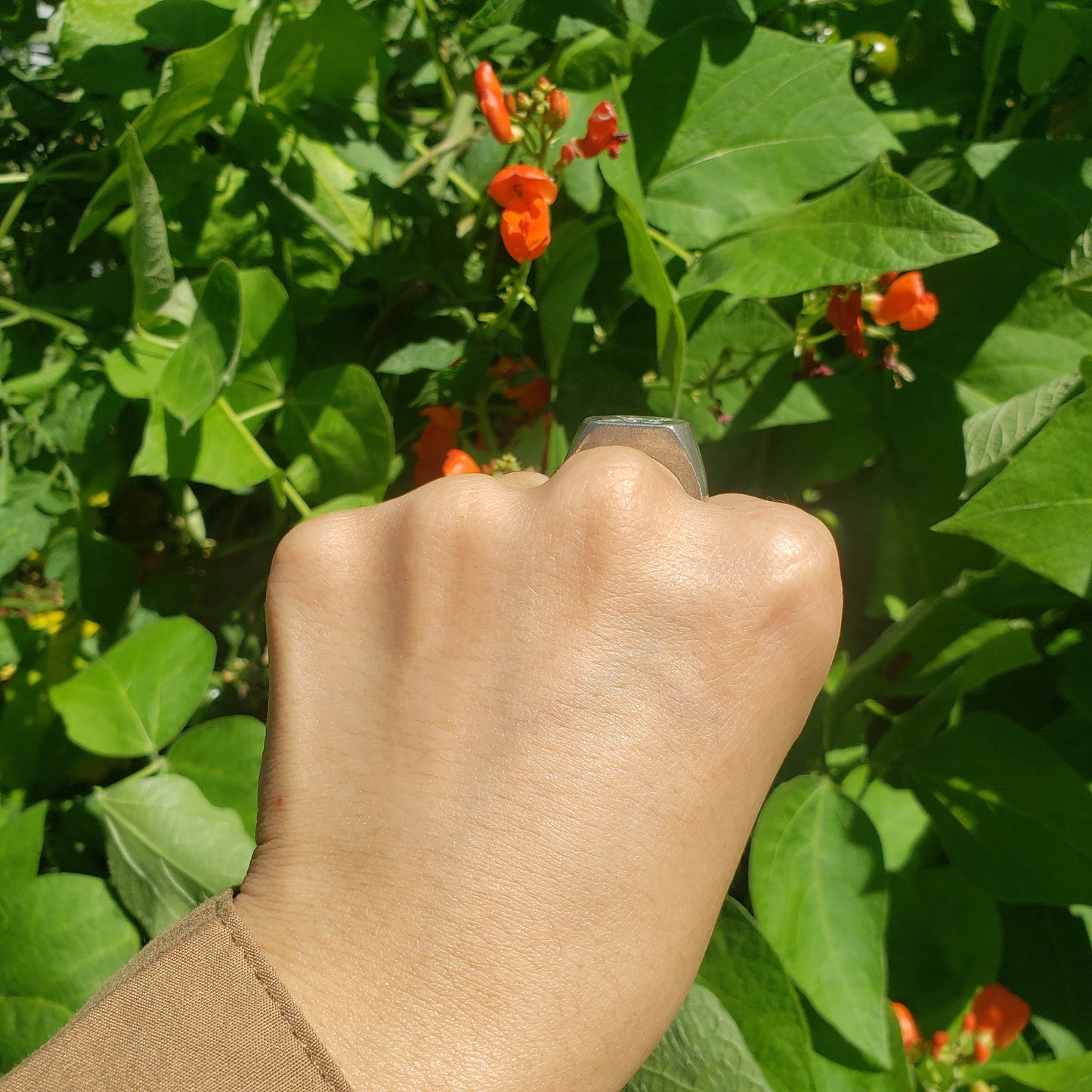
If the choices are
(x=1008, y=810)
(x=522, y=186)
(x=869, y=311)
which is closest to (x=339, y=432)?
(x=522, y=186)

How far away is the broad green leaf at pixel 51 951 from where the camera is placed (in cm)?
76

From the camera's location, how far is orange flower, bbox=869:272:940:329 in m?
0.79

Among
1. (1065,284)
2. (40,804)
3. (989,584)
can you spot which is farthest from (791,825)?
(40,804)

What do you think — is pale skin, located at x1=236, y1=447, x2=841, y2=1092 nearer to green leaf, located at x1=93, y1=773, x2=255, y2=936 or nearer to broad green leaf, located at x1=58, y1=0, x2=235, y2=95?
green leaf, located at x1=93, y1=773, x2=255, y2=936

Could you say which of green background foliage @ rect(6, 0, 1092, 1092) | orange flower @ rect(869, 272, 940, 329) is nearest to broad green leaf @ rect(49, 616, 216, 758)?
green background foliage @ rect(6, 0, 1092, 1092)

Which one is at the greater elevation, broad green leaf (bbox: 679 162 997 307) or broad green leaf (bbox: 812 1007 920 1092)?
broad green leaf (bbox: 679 162 997 307)

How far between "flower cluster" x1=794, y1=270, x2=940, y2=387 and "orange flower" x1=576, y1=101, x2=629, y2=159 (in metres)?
0.22

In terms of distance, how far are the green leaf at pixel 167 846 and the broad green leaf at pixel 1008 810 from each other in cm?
65

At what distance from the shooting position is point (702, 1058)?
2.19 ft

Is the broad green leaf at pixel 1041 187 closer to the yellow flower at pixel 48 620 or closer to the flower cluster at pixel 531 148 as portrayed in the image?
the flower cluster at pixel 531 148

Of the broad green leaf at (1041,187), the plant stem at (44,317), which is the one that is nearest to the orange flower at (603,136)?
the broad green leaf at (1041,187)

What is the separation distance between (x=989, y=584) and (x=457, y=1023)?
0.63 meters

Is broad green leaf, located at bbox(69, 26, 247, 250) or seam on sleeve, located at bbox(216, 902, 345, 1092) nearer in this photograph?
seam on sleeve, located at bbox(216, 902, 345, 1092)

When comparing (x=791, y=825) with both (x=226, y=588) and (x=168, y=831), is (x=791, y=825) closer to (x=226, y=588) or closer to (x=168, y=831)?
(x=168, y=831)
